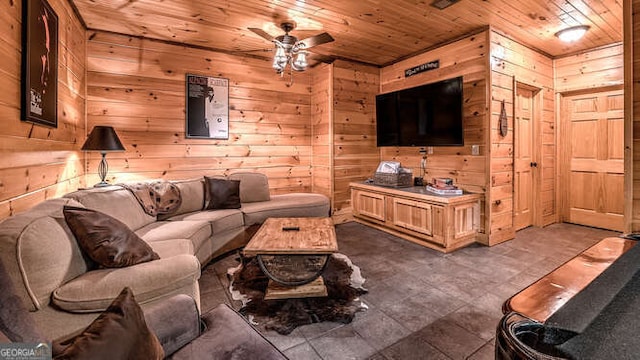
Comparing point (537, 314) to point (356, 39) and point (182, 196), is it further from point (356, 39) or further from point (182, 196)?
point (356, 39)

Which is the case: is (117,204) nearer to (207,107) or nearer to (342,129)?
(207,107)

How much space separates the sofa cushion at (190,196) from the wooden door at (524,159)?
13.6 feet

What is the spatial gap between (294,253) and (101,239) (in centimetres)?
120

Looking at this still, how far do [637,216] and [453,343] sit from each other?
1.29 metres

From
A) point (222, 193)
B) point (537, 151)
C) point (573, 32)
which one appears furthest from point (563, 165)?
point (222, 193)

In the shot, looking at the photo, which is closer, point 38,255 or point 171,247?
point 38,255

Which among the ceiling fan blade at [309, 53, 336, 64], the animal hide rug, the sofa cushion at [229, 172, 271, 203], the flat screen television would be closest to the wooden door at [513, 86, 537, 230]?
the flat screen television

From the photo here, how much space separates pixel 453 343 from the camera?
1.83m

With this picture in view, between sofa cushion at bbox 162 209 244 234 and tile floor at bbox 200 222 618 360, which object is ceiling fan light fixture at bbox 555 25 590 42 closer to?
tile floor at bbox 200 222 618 360

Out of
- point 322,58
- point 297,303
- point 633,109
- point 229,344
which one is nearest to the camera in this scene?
point 229,344

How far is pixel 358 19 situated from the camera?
3371 millimetres

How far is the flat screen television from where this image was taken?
12.1 feet

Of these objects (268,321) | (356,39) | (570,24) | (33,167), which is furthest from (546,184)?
(33,167)

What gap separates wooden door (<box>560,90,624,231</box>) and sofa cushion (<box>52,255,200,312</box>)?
5.50 meters
